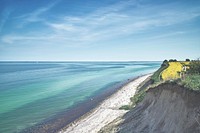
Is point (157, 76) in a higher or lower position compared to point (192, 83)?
lower

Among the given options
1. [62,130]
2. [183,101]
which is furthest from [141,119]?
[62,130]

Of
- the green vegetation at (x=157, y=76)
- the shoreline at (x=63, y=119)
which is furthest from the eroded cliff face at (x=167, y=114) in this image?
the green vegetation at (x=157, y=76)

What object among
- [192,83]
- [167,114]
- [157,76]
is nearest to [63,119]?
[167,114]

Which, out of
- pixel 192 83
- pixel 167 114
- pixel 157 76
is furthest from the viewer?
pixel 157 76

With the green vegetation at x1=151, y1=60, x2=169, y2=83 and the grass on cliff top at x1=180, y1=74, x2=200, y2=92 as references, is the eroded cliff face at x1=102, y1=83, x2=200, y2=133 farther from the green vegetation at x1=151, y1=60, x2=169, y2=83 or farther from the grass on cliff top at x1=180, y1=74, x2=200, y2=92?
the green vegetation at x1=151, y1=60, x2=169, y2=83

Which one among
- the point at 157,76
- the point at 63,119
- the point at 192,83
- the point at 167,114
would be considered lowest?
the point at 63,119

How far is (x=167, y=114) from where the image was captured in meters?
15.5

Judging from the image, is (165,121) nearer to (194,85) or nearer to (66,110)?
(194,85)

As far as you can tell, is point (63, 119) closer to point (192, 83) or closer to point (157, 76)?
point (192, 83)

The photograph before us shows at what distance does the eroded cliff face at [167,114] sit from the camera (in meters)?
12.8

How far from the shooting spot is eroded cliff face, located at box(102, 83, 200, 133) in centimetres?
1281

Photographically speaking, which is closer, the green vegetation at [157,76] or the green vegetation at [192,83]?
the green vegetation at [192,83]

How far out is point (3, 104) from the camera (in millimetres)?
41375

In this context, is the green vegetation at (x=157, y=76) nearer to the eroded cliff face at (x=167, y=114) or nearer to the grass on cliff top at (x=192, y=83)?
the eroded cliff face at (x=167, y=114)
